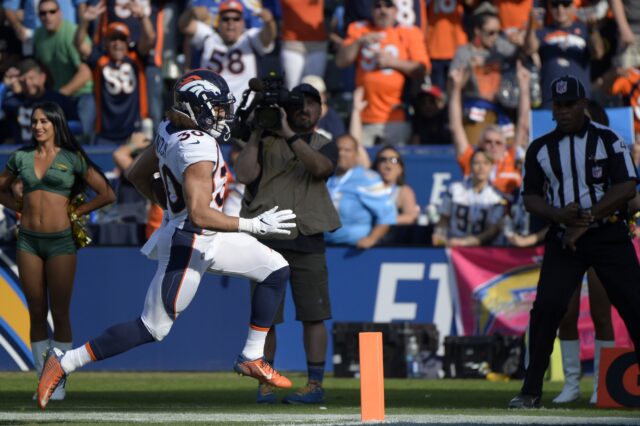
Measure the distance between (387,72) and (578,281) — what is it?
6.38 meters

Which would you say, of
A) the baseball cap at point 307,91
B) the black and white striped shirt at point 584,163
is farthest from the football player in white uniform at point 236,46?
the black and white striped shirt at point 584,163

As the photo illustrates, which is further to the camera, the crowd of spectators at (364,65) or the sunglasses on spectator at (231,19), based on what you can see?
the sunglasses on spectator at (231,19)

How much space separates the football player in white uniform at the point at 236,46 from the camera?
1452 cm

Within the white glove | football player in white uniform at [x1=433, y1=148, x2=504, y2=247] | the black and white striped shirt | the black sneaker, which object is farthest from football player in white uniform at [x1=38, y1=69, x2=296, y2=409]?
football player in white uniform at [x1=433, y1=148, x2=504, y2=247]

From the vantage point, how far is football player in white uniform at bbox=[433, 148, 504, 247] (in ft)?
41.1

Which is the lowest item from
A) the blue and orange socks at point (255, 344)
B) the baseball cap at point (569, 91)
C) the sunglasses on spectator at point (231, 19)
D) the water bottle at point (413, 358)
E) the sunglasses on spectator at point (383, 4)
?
the water bottle at point (413, 358)

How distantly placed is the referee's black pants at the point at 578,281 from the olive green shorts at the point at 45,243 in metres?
3.56

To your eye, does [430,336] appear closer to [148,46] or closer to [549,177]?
[549,177]

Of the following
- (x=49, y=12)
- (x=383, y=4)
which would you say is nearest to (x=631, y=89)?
(x=383, y=4)

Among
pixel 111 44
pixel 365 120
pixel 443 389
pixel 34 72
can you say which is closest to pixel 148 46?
pixel 111 44

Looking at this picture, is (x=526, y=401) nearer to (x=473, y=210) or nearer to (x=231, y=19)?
(x=473, y=210)

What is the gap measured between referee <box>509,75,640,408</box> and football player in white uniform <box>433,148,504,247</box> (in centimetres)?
379

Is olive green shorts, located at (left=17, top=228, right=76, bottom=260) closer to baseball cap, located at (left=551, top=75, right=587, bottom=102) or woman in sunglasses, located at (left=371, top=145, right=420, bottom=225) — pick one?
baseball cap, located at (left=551, top=75, right=587, bottom=102)

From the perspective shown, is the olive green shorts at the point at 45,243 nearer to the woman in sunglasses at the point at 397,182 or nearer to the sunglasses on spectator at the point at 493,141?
the woman in sunglasses at the point at 397,182
